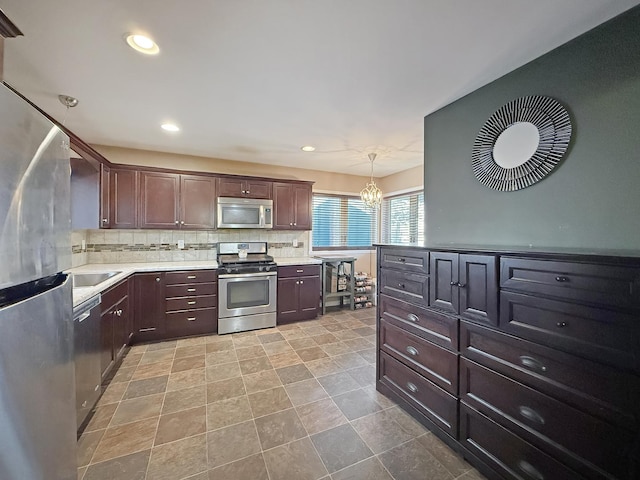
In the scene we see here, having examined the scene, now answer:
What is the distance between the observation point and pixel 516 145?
1.83 metres

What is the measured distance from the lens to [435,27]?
145 cm

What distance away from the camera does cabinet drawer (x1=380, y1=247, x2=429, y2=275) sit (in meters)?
1.84

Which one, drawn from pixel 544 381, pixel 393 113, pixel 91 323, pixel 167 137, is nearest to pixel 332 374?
pixel 544 381

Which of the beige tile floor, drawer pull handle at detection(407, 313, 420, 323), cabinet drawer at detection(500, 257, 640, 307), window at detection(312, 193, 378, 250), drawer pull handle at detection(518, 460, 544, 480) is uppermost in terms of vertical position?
window at detection(312, 193, 378, 250)

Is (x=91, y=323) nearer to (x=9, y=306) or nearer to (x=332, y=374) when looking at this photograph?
(x=9, y=306)

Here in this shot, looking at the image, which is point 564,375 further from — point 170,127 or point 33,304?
point 170,127

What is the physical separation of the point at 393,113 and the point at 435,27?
1068 millimetres

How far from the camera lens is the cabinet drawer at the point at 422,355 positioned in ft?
5.43

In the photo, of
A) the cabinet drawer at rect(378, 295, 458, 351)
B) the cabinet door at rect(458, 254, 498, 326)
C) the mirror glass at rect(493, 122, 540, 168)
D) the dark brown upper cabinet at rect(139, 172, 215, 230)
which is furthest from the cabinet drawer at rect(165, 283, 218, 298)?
the mirror glass at rect(493, 122, 540, 168)

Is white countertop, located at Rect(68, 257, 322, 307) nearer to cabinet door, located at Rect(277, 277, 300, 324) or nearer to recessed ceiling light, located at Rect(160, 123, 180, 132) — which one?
cabinet door, located at Rect(277, 277, 300, 324)

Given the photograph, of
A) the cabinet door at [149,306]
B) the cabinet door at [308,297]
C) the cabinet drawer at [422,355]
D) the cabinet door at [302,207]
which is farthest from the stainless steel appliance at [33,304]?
the cabinet door at [302,207]

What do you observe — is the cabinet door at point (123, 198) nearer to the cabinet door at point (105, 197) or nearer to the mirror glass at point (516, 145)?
the cabinet door at point (105, 197)

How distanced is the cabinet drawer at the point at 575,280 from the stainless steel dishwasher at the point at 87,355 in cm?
259

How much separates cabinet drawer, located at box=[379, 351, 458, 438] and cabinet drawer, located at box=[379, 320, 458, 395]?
0.05 m
